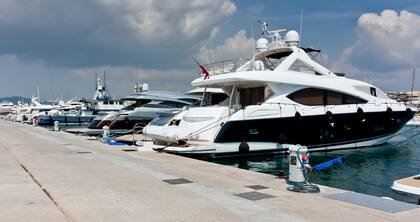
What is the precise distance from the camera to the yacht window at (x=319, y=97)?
19641 millimetres

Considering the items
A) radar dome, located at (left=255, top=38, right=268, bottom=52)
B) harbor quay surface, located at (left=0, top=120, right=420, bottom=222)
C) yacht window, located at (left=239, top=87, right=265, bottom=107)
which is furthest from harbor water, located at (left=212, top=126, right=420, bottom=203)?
radar dome, located at (left=255, top=38, right=268, bottom=52)

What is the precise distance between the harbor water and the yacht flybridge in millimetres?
638

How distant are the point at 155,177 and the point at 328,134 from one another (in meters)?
13.5

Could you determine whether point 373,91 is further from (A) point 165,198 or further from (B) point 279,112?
(A) point 165,198

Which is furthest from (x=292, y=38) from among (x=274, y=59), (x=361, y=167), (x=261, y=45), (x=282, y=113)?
(x=361, y=167)

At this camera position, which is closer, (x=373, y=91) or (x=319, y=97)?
(x=319, y=97)

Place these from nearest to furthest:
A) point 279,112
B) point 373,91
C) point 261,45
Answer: point 279,112
point 373,91
point 261,45

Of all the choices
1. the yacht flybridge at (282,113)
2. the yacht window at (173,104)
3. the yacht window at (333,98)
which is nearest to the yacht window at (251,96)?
the yacht flybridge at (282,113)

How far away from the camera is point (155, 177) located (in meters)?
9.23

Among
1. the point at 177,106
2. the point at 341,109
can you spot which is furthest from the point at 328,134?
the point at 177,106

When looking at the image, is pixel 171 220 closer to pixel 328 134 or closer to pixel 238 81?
pixel 238 81

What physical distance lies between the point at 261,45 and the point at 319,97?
5.81 meters

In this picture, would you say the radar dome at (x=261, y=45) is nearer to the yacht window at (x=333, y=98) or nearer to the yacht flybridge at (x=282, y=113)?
the yacht flybridge at (x=282, y=113)

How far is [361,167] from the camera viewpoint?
16328mm
